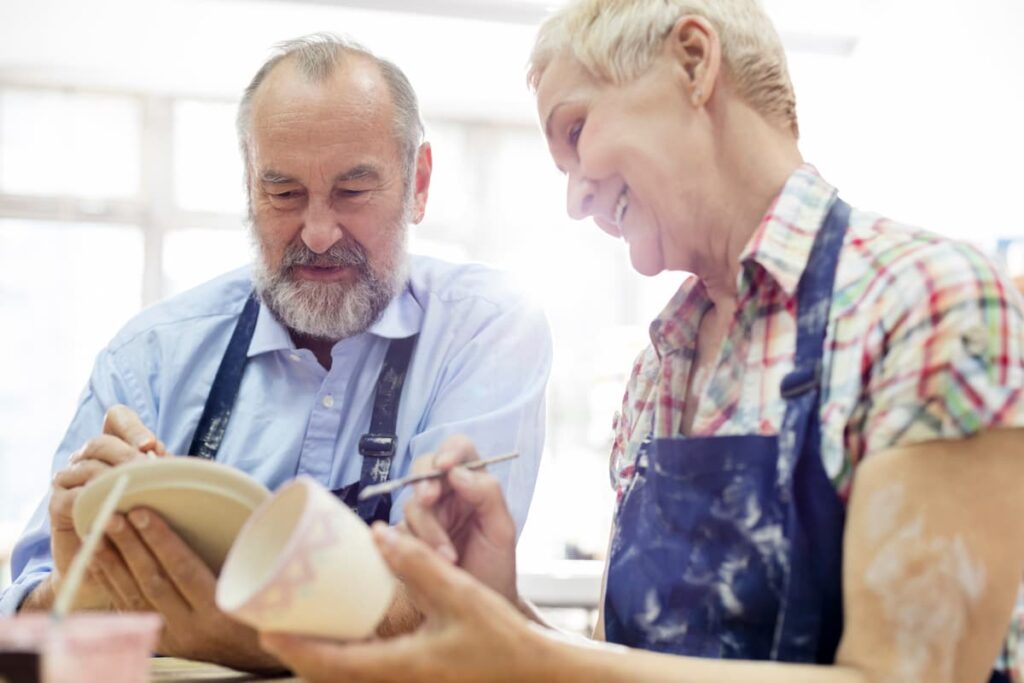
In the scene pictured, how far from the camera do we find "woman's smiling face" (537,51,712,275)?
118 centimetres

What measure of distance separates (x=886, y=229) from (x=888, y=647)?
0.44 meters

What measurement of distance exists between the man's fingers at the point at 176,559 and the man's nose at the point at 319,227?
74 centimetres

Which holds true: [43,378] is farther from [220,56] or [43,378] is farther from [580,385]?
[580,385]

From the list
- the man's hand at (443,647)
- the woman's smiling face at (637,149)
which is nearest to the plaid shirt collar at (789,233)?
the woman's smiling face at (637,149)

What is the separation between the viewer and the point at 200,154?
6520 millimetres

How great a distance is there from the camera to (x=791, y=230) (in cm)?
112

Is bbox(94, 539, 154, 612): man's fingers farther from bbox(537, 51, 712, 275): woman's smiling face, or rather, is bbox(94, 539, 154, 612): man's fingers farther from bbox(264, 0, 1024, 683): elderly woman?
bbox(537, 51, 712, 275): woman's smiling face

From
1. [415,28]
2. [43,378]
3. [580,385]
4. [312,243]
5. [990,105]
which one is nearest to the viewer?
[312,243]

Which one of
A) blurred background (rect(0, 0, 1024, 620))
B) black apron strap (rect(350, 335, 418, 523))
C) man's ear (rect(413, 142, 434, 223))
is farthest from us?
blurred background (rect(0, 0, 1024, 620))

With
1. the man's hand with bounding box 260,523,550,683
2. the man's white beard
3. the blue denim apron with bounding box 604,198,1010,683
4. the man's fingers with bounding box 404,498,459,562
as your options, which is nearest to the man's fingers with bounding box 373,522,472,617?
the man's hand with bounding box 260,523,550,683

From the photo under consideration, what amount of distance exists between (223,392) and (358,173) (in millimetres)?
445

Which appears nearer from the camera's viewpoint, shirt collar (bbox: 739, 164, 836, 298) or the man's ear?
shirt collar (bbox: 739, 164, 836, 298)

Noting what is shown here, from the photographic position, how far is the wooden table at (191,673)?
1121mm

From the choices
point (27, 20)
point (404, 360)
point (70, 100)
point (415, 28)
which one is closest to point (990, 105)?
point (415, 28)
